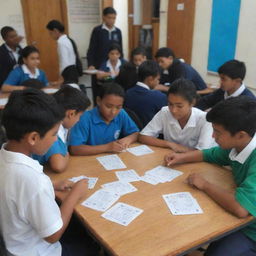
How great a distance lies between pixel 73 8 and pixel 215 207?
5875mm

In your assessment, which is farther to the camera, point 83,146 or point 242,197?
point 83,146

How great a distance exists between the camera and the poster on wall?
19.9ft

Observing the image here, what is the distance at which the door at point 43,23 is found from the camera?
5637mm

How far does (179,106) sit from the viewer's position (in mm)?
1908

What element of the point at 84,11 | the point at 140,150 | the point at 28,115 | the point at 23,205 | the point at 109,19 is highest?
the point at 84,11

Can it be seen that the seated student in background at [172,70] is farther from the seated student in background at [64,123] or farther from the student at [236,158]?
the student at [236,158]

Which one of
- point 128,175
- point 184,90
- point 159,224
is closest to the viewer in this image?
point 159,224

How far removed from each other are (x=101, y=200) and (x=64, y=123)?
68cm

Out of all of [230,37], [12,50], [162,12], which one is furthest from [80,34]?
[230,37]

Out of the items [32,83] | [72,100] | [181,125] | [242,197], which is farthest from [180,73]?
[242,197]

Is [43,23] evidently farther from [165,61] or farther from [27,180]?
[27,180]

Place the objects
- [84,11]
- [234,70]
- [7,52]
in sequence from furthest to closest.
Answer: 1. [84,11]
2. [7,52]
3. [234,70]

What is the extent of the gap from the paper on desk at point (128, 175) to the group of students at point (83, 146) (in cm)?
22

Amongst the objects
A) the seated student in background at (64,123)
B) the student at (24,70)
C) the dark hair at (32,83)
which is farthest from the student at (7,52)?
the seated student in background at (64,123)
